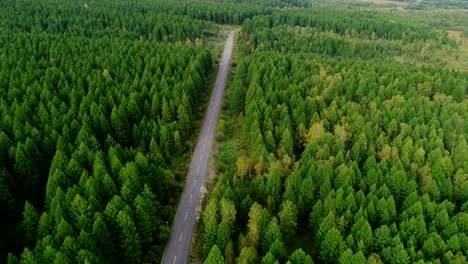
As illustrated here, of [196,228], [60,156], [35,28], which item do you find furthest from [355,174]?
[35,28]

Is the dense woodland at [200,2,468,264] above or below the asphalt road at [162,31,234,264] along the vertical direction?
above

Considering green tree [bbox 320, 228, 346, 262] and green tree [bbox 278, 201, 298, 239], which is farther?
green tree [bbox 278, 201, 298, 239]

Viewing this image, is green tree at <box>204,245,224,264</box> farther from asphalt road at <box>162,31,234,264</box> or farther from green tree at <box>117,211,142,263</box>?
green tree at <box>117,211,142,263</box>

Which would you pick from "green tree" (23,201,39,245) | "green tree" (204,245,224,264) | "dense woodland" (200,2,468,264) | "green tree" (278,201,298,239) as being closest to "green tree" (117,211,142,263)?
"dense woodland" (200,2,468,264)

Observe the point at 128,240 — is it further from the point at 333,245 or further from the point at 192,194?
the point at 333,245

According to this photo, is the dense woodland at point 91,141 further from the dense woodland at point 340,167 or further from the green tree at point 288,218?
the green tree at point 288,218

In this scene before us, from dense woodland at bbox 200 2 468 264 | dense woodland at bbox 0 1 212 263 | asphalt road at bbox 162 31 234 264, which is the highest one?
dense woodland at bbox 0 1 212 263

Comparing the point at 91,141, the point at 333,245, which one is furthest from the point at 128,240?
the point at 333,245
